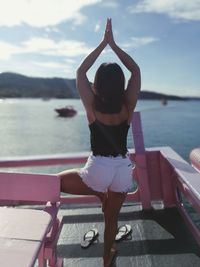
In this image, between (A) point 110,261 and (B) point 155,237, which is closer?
(A) point 110,261

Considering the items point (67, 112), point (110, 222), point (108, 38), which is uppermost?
point (108, 38)

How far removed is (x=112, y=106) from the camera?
8.89 feet

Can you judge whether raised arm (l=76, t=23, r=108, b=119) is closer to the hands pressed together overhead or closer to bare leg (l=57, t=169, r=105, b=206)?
the hands pressed together overhead

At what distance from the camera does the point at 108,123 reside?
2725 mm

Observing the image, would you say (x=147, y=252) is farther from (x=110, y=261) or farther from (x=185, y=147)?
(x=185, y=147)

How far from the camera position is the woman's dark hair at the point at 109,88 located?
265cm

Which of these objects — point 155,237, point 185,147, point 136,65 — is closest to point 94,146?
point 136,65

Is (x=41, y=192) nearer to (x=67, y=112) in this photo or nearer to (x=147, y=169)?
(x=147, y=169)

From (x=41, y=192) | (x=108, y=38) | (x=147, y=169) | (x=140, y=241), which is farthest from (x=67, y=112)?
(x=41, y=192)

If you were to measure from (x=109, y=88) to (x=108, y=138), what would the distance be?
1.17 feet

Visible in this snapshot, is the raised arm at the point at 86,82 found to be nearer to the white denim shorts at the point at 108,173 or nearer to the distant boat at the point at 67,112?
the white denim shorts at the point at 108,173

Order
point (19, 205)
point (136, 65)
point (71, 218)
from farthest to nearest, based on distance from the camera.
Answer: point (19, 205) < point (71, 218) < point (136, 65)

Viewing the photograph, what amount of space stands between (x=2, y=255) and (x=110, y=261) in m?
1.48

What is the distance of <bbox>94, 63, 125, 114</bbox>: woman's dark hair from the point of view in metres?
2.65
